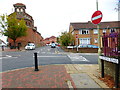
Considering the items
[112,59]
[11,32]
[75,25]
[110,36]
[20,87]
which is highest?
[75,25]

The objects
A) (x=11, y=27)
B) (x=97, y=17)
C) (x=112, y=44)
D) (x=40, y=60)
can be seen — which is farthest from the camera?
(x=11, y=27)

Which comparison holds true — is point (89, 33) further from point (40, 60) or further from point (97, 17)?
point (97, 17)

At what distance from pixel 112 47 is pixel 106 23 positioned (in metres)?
32.5

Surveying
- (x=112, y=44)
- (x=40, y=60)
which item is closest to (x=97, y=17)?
(x=112, y=44)

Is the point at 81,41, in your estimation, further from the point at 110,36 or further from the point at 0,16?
the point at 110,36

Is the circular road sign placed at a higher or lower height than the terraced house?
lower

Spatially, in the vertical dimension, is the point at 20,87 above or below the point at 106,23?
below

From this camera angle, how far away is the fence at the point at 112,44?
4078 mm

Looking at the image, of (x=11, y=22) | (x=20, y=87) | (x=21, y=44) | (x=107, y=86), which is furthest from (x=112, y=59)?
(x=21, y=44)

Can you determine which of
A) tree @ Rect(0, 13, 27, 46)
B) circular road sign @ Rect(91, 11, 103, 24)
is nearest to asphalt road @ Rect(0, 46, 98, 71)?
circular road sign @ Rect(91, 11, 103, 24)

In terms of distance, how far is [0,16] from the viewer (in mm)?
29156

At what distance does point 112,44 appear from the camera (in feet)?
14.5

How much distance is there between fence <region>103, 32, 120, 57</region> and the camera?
161 inches

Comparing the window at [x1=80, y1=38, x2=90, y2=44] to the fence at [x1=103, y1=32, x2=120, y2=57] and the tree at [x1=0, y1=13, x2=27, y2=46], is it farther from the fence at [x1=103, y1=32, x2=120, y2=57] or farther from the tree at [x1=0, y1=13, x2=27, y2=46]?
the fence at [x1=103, y1=32, x2=120, y2=57]
